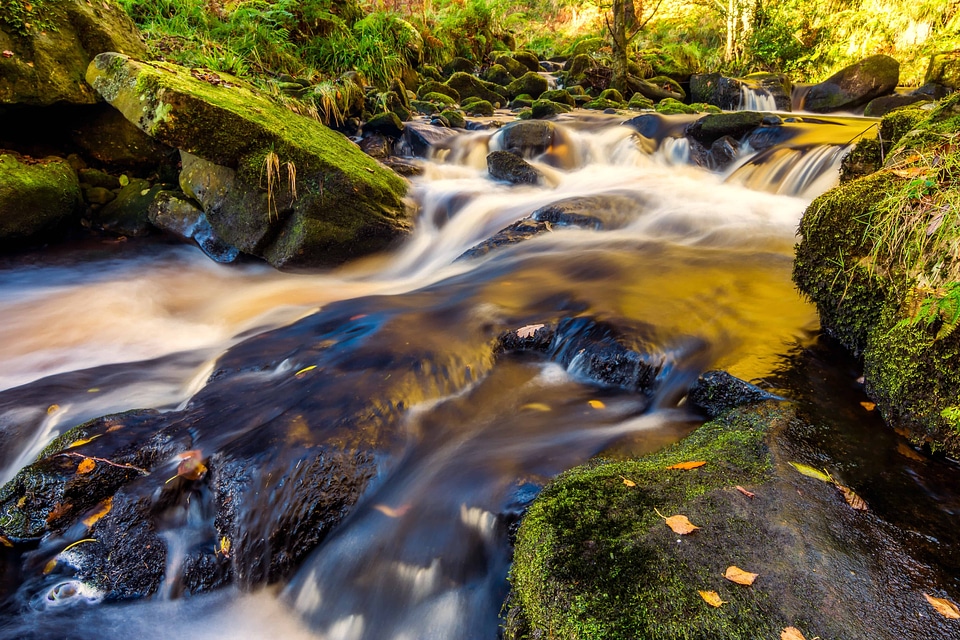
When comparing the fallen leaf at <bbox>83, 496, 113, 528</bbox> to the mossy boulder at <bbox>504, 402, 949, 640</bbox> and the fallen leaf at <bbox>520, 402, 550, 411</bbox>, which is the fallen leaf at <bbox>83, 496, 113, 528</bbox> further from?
the fallen leaf at <bbox>520, 402, 550, 411</bbox>

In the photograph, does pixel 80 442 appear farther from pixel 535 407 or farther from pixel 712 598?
pixel 712 598

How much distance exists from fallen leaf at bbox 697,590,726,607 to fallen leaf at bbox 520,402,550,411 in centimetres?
165

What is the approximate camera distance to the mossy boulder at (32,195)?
5.55m

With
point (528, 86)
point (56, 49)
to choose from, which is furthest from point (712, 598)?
point (528, 86)

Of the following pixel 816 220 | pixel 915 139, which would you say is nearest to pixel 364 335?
pixel 816 220

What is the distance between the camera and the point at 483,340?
12.3ft

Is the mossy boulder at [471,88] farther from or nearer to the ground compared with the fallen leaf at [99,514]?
farther from the ground

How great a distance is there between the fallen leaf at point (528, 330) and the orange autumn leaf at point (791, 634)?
2459 millimetres

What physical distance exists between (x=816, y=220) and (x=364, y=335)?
10.5 feet

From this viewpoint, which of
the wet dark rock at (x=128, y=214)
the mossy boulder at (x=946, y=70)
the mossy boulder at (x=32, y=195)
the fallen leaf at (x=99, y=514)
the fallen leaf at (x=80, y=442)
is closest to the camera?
the fallen leaf at (x=99, y=514)

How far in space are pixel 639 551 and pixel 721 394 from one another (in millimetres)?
1512

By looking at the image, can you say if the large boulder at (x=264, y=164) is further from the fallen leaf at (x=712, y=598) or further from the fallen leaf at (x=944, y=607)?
the fallen leaf at (x=944, y=607)

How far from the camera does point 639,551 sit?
1.65 m

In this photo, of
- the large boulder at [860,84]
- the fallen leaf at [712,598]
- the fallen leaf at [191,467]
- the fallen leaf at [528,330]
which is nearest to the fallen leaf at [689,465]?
the fallen leaf at [712,598]
